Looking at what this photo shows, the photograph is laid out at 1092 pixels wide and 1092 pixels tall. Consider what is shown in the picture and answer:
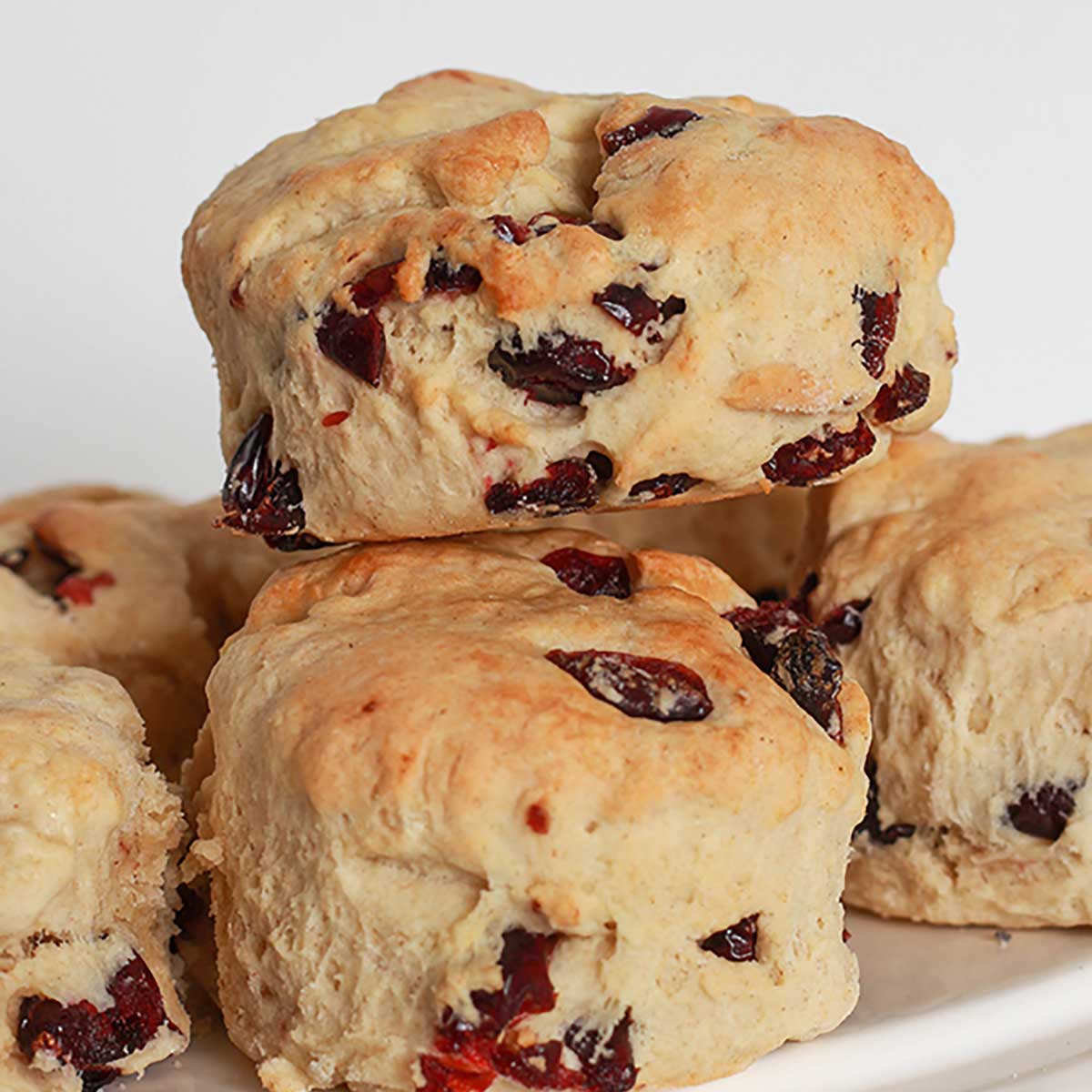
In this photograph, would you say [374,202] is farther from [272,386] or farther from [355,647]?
[355,647]

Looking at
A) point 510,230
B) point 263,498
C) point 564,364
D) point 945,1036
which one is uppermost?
point 510,230

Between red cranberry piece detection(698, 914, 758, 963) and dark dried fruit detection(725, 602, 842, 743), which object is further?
dark dried fruit detection(725, 602, 842, 743)

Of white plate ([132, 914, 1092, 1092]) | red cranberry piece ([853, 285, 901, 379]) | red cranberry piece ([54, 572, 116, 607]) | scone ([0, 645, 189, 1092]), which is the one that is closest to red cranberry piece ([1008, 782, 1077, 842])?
white plate ([132, 914, 1092, 1092])

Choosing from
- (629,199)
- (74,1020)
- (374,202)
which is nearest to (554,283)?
(629,199)

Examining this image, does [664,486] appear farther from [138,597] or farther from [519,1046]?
[138,597]

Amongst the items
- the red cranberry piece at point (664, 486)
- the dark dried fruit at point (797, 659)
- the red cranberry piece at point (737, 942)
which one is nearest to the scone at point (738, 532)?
the dark dried fruit at point (797, 659)

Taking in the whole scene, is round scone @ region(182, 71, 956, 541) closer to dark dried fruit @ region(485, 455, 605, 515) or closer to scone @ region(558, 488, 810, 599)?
dark dried fruit @ region(485, 455, 605, 515)

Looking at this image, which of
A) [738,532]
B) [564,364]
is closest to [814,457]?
[564,364]

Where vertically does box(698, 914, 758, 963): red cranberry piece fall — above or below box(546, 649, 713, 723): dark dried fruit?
below
